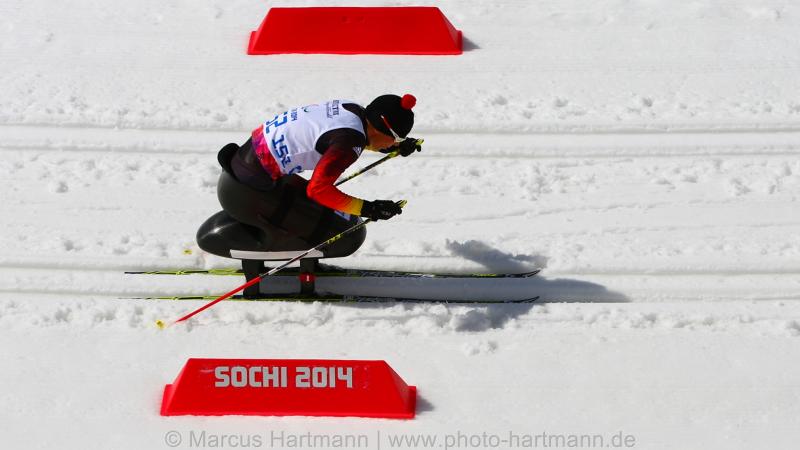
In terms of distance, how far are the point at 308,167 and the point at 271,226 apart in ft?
1.49

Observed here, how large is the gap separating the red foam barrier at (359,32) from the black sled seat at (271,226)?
11.2ft

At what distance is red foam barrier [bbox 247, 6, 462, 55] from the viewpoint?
9422 millimetres

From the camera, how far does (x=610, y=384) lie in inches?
217

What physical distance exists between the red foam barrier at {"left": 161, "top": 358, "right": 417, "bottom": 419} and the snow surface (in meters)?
0.08

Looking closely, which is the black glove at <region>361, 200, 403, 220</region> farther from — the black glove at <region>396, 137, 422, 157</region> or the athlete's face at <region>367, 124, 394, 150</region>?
the black glove at <region>396, 137, 422, 157</region>

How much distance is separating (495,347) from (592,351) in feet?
1.69

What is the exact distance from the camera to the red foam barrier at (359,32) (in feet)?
30.9

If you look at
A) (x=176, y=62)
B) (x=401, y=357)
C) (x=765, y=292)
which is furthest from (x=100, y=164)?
(x=765, y=292)

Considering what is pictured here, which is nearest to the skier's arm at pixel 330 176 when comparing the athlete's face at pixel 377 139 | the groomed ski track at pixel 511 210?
the athlete's face at pixel 377 139

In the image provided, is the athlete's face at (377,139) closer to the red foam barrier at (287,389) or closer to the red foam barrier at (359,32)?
the red foam barrier at (287,389)

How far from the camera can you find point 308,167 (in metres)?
5.87

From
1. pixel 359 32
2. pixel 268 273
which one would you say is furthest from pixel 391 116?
pixel 359 32

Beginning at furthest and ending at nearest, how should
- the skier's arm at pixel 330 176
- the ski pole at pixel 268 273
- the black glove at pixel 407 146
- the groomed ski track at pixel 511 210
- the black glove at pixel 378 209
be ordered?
the groomed ski track at pixel 511 210
the black glove at pixel 407 146
the ski pole at pixel 268 273
the black glove at pixel 378 209
the skier's arm at pixel 330 176

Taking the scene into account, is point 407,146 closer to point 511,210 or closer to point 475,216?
point 475,216
